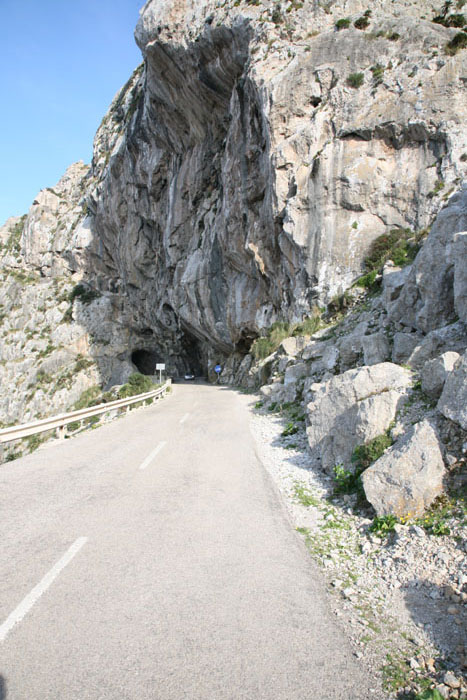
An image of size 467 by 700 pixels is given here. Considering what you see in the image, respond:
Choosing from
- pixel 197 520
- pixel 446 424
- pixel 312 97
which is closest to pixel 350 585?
pixel 197 520

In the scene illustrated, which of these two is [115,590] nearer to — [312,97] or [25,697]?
[25,697]

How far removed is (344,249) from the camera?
72.8 feet

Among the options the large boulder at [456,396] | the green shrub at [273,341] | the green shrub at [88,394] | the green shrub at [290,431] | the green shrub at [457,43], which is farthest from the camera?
the green shrub at [88,394]

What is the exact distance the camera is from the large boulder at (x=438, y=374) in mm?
5781

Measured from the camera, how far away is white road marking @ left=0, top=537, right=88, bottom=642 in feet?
9.62

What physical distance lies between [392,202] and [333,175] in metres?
3.94

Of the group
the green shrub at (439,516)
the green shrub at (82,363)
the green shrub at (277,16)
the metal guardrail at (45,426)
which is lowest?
the green shrub at (439,516)

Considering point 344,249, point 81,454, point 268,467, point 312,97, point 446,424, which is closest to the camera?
point 446,424

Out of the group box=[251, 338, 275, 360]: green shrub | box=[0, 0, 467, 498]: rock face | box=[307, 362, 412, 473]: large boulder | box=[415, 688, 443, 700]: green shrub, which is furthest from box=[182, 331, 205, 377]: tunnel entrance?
box=[415, 688, 443, 700]: green shrub

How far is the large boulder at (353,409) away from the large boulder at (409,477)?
98cm

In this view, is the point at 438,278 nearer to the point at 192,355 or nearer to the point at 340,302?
the point at 340,302

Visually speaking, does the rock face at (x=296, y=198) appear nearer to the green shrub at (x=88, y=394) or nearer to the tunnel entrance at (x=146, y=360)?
the green shrub at (x=88, y=394)

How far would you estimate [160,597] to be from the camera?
3.34 meters

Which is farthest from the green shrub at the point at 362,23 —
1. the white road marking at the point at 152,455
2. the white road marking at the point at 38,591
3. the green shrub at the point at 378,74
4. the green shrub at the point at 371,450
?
the white road marking at the point at 38,591
